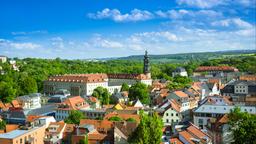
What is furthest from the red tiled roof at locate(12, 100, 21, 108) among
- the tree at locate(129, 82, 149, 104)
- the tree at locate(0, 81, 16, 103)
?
the tree at locate(129, 82, 149, 104)

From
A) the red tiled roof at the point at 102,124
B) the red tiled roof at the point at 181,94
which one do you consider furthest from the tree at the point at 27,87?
the red tiled roof at the point at 102,124

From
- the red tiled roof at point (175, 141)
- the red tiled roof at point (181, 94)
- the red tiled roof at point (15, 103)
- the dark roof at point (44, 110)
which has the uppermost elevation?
the red tiled roof at point (181, 94)

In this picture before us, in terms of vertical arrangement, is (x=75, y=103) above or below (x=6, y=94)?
above

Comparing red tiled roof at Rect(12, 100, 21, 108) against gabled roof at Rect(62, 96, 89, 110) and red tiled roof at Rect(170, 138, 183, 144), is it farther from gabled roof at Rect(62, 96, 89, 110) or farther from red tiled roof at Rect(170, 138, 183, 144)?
red tiled roof at Rect(170, 138, 183, 144)

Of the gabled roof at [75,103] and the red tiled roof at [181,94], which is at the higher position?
the red tiled roof at [181,94]

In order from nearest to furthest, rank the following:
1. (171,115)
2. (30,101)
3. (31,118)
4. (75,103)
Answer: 1. (31,118)
2. (171,115)
3. (75,103)
4. (30,101)

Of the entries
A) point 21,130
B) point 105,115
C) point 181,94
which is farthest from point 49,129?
point 181,94

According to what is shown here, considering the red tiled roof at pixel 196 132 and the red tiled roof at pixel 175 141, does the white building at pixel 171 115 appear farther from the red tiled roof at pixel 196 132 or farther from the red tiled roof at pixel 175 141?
the red tiled roof at pixel 175 141

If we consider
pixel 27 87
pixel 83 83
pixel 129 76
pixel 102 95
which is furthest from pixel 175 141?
pixel 129 76

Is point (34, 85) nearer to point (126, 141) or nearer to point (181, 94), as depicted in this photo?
point (181, 94)

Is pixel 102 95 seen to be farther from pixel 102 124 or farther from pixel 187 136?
pixel 187 136

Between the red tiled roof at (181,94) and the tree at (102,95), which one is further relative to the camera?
the tree at (102,95)

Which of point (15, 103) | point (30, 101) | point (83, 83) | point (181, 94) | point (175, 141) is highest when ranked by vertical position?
point (181, 94)
